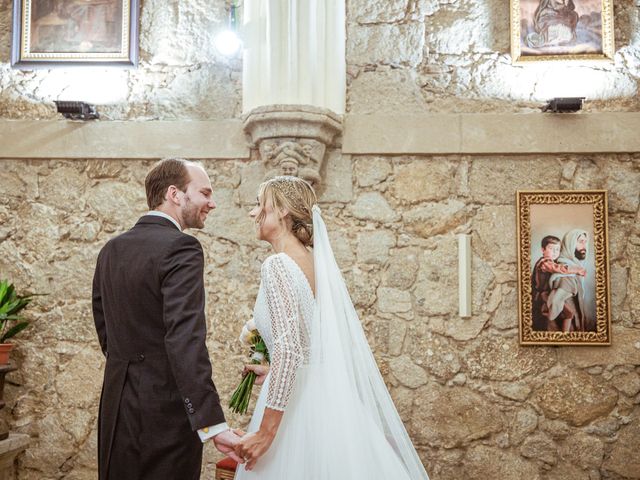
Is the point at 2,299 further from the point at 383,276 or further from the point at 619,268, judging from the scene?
the point at 619,268

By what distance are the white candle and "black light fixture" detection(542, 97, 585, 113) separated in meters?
0.97

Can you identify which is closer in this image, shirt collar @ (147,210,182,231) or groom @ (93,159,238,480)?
groom @ (93,159,238,480)

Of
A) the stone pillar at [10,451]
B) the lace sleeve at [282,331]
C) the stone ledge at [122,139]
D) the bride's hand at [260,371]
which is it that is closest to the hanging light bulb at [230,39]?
the stone ledge at [122,139]

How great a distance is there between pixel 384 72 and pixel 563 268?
170 cm

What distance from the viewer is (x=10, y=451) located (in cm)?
396

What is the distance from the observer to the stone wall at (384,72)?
4262 mm

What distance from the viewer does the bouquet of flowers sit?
8.77 feet

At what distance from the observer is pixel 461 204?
4.17m

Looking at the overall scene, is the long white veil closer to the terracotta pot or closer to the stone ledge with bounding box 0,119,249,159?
the stone ledge with bounding box 0,119,249,159

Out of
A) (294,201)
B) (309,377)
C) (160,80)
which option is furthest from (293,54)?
(309,377)

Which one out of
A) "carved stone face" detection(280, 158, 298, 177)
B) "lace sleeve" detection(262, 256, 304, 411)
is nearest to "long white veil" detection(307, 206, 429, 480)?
"lace sleeve" detection(262, 256, 304, 411)

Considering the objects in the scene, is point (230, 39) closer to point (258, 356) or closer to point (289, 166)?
point (289, 166)

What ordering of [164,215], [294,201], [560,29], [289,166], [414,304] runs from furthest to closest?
[560,29] → [414,304] → [289,166] → [294,201] → [164,215]

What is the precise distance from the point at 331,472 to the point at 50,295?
8.88 ft
